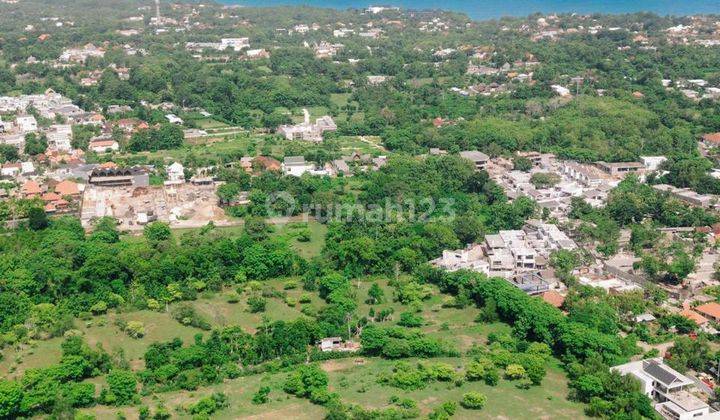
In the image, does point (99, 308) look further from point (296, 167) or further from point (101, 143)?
point (101, 143)

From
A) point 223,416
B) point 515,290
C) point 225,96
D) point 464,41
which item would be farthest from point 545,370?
point 464,41

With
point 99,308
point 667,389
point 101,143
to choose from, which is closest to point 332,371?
point 99,308

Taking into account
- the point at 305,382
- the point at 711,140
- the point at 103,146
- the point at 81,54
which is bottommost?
the point at 103,146

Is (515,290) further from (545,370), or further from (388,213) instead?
(388,213)

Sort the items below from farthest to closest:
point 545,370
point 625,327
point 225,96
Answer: point 225,96, point 625,327, point 545,370

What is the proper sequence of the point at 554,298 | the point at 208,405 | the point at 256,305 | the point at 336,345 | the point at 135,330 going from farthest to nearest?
the point at 256,305 → the point at 554,298 → the point at 135,330 → the point at 336,345 → the point at 208,405

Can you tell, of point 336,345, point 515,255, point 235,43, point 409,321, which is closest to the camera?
point 336,345

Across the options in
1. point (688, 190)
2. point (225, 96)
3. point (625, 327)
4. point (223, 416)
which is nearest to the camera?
point (223, 416)
